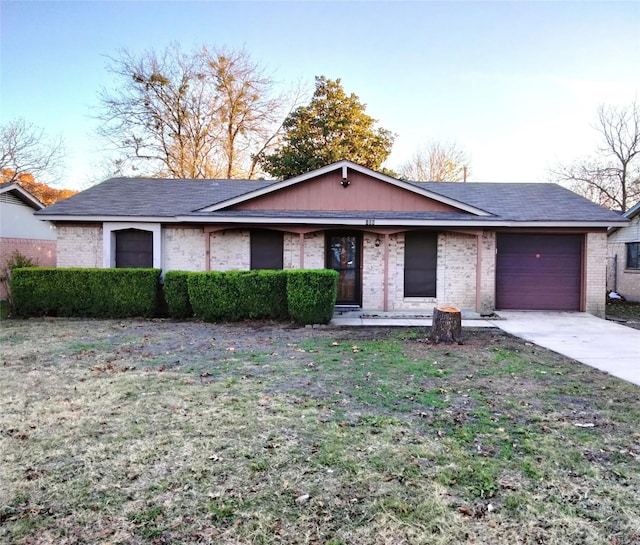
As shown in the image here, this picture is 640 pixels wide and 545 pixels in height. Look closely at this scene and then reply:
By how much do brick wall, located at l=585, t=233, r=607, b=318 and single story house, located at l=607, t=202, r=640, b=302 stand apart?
15.7ft

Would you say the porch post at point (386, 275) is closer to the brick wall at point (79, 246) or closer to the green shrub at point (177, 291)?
the green shrub at point (177, 291)

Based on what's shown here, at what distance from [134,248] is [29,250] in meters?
7.89

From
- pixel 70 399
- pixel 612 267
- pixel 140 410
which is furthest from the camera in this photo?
pixel 612 267

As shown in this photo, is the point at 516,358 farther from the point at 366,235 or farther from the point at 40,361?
the point at 40,361

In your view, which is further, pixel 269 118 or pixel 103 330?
pixel 269 118

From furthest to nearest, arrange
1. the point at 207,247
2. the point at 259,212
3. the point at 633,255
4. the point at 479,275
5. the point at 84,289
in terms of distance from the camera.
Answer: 1. the point at 633,255
2. the point at 207,247
3. the point at 259,212
4. the point at 479,275
5. the point at 84,289

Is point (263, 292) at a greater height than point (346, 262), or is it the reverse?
point (346, 262)

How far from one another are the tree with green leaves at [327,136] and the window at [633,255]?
49.5 feet

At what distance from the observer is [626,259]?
54.7ft

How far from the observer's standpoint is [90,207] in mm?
12289

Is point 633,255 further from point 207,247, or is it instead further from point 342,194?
point 207,247

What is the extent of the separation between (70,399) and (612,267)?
20.5m

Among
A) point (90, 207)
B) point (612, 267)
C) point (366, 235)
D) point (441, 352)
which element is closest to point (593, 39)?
point (366, 235)

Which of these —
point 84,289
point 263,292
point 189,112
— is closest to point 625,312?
point 263,292
